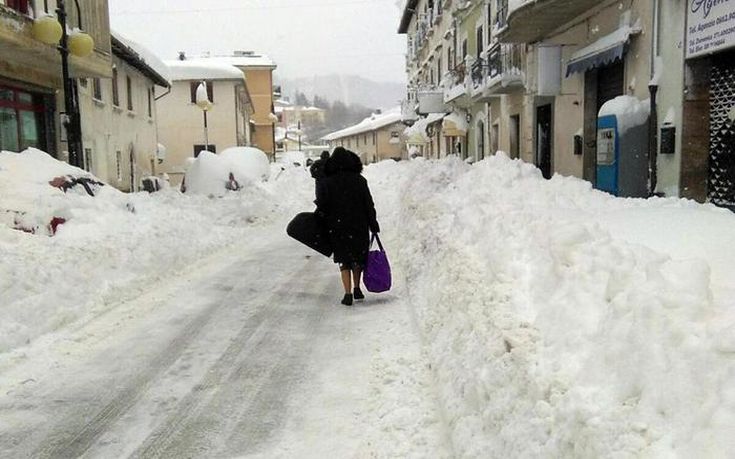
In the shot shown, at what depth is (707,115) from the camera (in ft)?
28.6

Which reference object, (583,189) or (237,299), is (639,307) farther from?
(583,189)

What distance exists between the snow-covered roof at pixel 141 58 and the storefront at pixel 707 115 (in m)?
15.6

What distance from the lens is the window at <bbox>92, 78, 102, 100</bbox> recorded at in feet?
60.2

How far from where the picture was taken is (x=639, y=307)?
261 cm

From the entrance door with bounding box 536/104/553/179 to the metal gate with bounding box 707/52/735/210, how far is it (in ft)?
22.7

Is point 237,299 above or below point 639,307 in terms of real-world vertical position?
below

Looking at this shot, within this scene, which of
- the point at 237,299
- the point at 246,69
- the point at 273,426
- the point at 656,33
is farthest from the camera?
the point at 246,69

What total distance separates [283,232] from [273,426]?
384 inches

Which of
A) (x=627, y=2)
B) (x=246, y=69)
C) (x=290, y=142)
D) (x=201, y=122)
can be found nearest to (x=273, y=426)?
(x=627, y=2)

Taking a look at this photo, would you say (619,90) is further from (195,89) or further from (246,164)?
(195,89)

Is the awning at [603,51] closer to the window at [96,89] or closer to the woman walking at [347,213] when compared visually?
the woman walking at [347,213]

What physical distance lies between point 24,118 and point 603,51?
1236 centimetres

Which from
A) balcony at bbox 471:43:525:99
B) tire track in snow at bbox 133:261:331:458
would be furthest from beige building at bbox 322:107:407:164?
tire track in snow at bbox 133:261:331:458

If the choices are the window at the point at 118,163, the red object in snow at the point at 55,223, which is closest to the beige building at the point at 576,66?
the red object in snow at the point at 55,223
